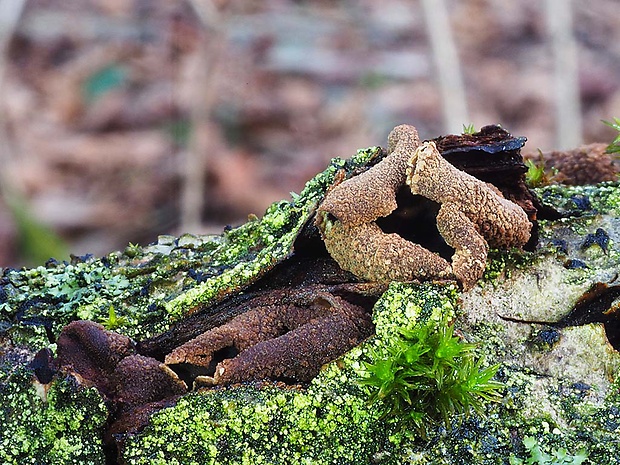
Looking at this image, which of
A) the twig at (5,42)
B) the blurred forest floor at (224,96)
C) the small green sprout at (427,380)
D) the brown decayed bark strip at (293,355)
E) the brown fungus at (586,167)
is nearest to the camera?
the small green sprout at (427,380)

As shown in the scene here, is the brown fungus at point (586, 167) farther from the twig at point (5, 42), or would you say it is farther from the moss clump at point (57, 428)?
the twig at point (5, 42)

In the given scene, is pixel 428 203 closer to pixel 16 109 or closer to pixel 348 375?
pixel 348 375

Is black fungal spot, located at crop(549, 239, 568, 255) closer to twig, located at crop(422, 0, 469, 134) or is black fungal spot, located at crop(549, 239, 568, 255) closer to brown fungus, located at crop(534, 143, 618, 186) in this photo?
brown fungus, located at crop(534, 143, 618, 186)

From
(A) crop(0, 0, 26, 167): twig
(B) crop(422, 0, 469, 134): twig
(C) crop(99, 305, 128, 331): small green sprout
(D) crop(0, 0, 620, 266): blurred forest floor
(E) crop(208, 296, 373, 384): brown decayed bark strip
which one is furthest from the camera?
(D) crop(0, 0, 620, 266): blurred forest floor

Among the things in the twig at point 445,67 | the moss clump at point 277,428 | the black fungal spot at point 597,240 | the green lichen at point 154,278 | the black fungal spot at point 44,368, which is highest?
the twig at point 445,67

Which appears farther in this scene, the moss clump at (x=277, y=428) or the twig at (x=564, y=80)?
the twig at (x=564, y=80)

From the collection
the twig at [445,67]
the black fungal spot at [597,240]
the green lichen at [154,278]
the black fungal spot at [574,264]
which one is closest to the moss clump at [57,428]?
the green lichen at [154,278]

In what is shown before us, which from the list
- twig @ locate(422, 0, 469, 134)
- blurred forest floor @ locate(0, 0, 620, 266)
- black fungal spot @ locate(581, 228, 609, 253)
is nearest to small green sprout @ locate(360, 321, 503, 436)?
black fungal spot @ locate(581, 228, 609, 253)

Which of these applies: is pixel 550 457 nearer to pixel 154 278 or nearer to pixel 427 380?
pixel 427 380
